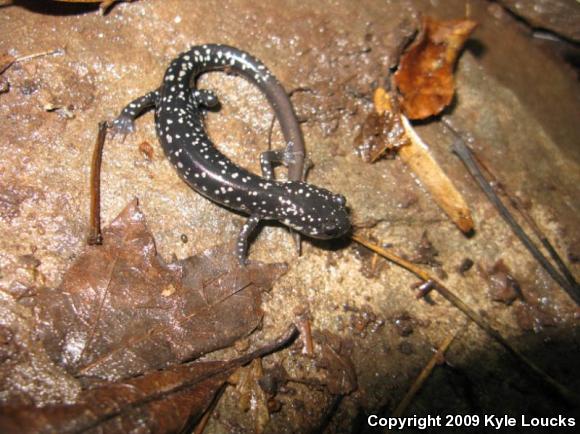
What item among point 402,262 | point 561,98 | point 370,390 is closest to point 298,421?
point 370,390

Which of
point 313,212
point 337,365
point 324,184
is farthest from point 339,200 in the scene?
point 337,365

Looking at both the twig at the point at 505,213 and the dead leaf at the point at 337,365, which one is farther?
the twig at the point at 505,213

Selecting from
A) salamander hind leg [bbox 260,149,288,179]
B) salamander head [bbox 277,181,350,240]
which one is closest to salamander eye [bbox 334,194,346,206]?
salamander head [bbox 277,181,350,240]

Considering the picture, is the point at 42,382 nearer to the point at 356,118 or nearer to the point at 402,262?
the point at 402,262

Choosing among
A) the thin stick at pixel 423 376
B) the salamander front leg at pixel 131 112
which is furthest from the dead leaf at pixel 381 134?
the salamander front leg at pixel 131 112

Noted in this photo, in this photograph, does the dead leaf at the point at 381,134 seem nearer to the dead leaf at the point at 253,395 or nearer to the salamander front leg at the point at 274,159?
the salamander front leg at the point at 274,159
